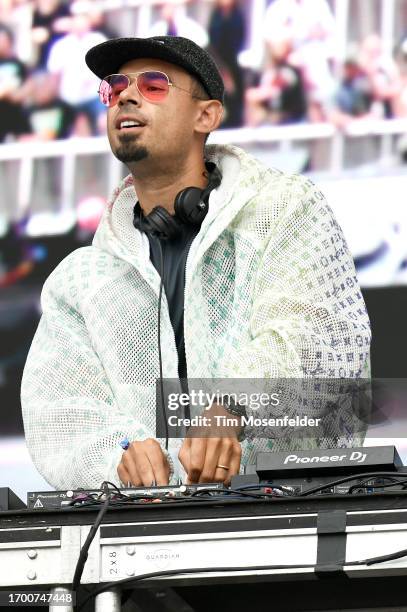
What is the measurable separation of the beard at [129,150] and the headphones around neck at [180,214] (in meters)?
0.13

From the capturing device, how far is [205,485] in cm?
293

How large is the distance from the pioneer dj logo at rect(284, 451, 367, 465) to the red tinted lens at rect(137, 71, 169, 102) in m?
1.37

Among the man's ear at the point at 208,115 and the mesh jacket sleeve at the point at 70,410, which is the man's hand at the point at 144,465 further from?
the man's ear at the point at 208,115

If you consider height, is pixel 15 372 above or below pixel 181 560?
above

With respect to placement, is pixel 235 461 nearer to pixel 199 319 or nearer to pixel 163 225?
pixel 199 319

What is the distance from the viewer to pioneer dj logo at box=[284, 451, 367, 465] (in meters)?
2.85

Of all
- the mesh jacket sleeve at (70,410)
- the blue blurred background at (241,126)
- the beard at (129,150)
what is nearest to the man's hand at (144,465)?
the mesh jacket sleeve at (70,410)

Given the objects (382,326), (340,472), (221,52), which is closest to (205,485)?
(340,472)

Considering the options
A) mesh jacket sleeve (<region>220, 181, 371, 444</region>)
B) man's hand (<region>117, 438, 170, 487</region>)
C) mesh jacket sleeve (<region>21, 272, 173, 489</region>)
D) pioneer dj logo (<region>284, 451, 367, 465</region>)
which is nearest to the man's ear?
mesh jacket sleeve (<region>220, 181, 371, 444</region>)

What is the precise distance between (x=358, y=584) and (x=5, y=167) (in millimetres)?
2574

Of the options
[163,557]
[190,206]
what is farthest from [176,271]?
[163,557]

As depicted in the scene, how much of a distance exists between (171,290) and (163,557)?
1.33 m

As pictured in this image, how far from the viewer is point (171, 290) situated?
3.90m

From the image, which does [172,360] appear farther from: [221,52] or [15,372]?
[221,52]
